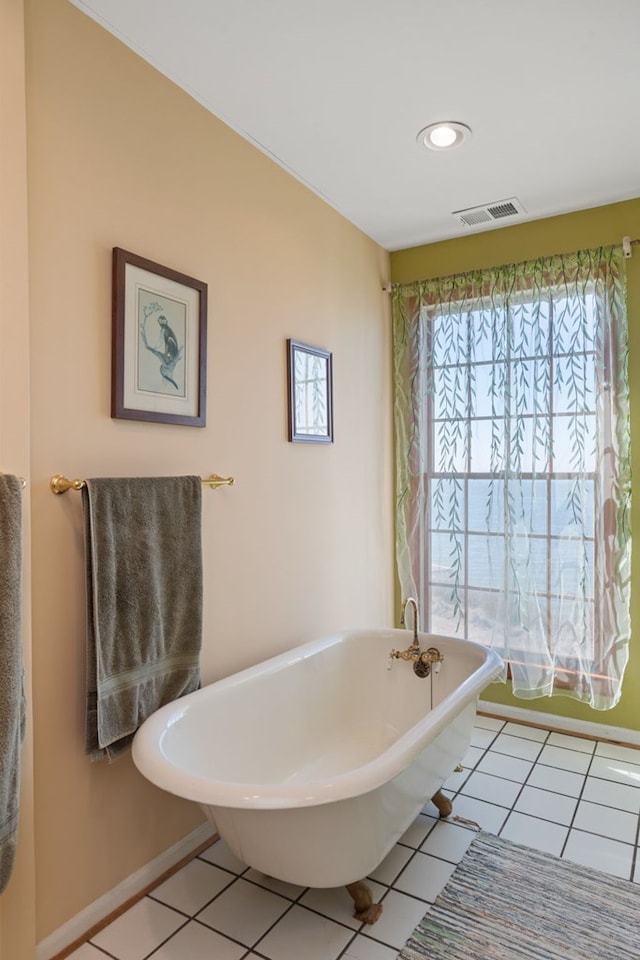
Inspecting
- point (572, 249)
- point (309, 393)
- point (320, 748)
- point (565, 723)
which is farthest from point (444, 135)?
point (565, 723)

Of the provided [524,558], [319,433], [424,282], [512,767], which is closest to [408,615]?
[524,558]

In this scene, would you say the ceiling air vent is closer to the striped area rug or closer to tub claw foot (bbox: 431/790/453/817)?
tub claw foot (bbox: 431/790/453/817)

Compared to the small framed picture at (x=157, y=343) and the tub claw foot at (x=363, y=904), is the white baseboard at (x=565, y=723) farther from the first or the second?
the small framed picture at (x=157, y=343)

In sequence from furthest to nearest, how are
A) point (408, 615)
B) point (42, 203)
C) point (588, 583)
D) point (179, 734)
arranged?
point (408, 615) < point (588, 583) < point (179, 734) < point (42, 203)

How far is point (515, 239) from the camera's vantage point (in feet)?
10.4

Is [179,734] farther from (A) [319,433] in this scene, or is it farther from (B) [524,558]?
(B) [524,558]

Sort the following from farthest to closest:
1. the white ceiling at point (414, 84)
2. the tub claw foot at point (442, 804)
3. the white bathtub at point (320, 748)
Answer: the tub claw foot at point (442, 804) → the white ceiling at point (414, 84) → the white bathtub at point (320, 748)

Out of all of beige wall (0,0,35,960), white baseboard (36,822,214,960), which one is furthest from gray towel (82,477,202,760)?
white baseboard (36,822,214,960)

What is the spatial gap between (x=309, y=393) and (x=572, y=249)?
5.05 feet

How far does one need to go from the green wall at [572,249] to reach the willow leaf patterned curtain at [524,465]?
79mm

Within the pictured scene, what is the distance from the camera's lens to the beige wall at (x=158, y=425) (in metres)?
1.64

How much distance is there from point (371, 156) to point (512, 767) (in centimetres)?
273

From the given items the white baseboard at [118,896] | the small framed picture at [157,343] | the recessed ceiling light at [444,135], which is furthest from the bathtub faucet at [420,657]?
the recessed ceiling light at [444,135]

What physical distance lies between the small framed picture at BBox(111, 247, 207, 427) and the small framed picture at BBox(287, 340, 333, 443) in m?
0.56
